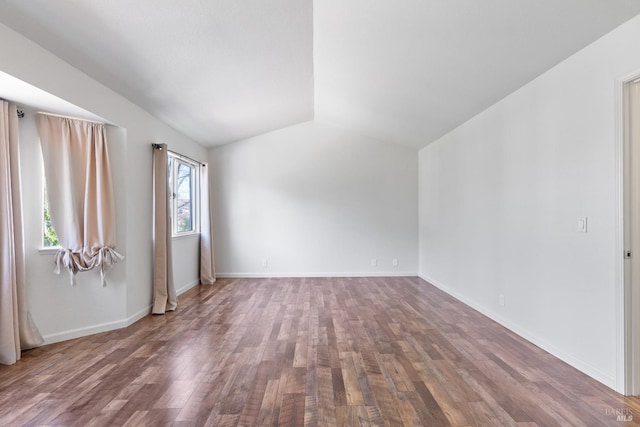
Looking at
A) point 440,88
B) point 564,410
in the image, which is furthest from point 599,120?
point 564,410

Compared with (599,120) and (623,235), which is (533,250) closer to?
(623,235)

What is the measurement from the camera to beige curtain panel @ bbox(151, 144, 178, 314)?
13.6ft

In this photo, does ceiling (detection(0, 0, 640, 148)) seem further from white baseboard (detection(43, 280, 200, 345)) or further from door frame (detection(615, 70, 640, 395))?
white baseboard (detection(43, 280, 200, 345))

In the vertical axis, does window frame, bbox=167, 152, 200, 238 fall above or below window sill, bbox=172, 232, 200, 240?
above

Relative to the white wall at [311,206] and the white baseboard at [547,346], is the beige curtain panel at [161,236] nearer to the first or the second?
the white wall at [311,206]

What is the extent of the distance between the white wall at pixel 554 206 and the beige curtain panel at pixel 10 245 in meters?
4.41

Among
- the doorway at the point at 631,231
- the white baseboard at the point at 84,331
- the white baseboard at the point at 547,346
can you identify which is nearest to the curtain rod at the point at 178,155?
the white baseboard at the point at 84,331

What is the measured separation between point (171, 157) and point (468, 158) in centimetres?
417

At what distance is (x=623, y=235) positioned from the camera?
2.18 metres

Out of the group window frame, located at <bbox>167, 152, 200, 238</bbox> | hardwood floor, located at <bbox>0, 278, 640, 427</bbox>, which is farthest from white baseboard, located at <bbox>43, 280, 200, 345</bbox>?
window frame, located at <bbox>167, 152, 200, 238</bbox>

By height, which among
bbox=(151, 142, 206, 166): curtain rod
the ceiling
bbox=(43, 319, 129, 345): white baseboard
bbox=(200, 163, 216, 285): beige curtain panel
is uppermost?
the ceiling

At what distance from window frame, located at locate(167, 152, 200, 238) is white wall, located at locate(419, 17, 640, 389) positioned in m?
4.14

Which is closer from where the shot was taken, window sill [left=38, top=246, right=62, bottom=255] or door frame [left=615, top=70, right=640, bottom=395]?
door frame [left=615, top=70, right=640, bottom=395]

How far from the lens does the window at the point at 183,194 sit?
5.06 meters
